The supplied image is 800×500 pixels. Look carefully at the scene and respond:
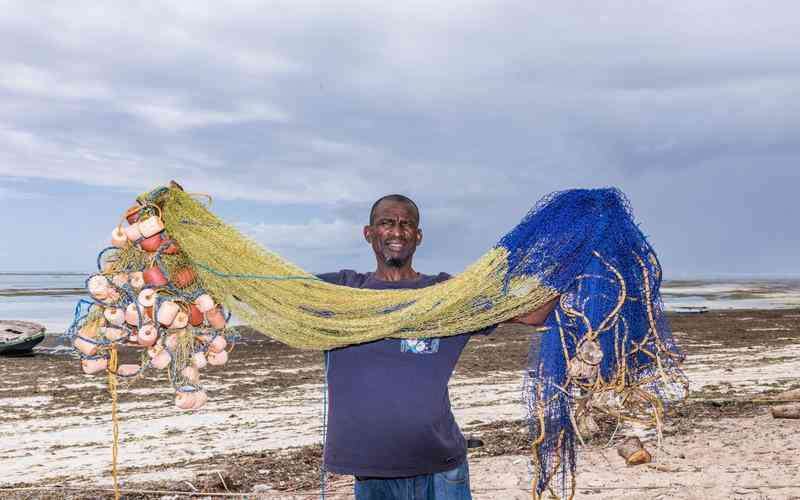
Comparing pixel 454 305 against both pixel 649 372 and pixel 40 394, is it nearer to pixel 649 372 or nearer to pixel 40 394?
pixel 649 372

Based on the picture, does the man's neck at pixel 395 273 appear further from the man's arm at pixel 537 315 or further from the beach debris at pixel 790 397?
the beach debris at pixel 790 397

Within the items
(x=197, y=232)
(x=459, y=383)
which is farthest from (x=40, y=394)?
(x=197, y=232)

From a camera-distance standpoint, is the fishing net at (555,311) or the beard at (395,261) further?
the beard at (395,261)

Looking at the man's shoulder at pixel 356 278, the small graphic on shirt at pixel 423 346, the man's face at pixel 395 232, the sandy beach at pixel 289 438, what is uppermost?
the man's face at pixel 395 232

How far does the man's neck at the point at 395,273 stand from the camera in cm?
373

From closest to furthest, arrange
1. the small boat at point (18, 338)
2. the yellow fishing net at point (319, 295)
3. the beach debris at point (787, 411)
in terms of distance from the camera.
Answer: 1. the yellow fishing net at point (319, 295)
2. the beach debris at point (787, 411)
3. the small boat at point (18, 338)

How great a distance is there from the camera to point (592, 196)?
3.21 m

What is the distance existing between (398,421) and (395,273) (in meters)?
0.88

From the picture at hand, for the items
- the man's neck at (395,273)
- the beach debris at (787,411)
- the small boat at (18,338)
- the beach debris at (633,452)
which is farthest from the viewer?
the small boat at (18,338)

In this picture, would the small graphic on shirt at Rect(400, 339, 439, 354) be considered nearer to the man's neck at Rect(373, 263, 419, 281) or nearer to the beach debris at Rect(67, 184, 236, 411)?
the man's neck at Rect(373, 263, 419, 281)

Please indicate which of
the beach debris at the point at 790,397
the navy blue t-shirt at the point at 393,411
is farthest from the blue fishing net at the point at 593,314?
the beach debris at the point at 790,397

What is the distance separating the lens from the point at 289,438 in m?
9.80

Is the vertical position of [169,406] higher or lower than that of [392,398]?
lower

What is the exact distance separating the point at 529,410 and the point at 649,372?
643mm
